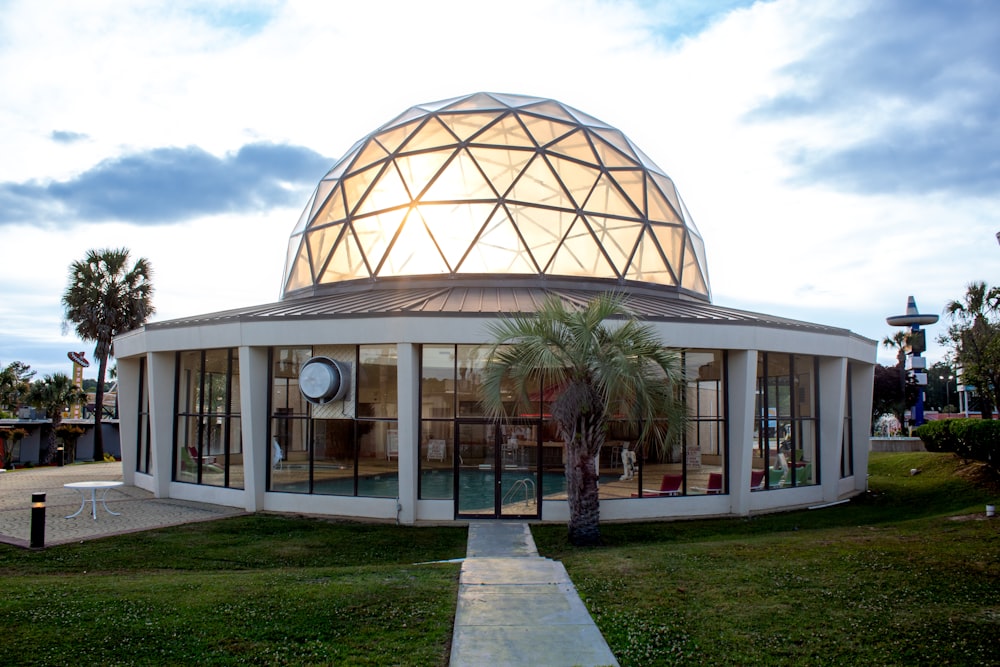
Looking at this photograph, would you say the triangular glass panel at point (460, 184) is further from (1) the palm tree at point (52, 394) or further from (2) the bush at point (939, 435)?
(1) the palm tree at point (52, 394)

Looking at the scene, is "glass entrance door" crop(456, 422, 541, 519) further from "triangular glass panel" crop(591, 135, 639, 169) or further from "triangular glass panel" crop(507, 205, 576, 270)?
"triangular glass panel" crop(591, 135, 639, 169)

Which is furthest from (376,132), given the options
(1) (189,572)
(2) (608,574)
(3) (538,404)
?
(2) (608,574)

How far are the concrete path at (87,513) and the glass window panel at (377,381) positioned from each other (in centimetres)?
426

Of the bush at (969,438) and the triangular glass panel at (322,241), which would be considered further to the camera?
the triangular glass panel at (322,241)

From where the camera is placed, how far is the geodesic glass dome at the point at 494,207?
22047 millimetres

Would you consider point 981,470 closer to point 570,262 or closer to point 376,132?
point 570,262

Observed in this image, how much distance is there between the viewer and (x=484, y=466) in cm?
1677

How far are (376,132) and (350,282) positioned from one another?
693cm

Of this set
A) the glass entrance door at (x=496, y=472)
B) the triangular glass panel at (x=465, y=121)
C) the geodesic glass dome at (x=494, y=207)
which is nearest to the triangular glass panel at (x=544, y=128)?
the geodesic glass dome at (x=494, y=207)

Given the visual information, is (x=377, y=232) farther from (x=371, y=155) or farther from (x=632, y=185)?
(x=632, y=185)

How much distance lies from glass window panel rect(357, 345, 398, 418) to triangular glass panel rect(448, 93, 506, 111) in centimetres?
1179

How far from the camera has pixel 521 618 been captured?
8664mm

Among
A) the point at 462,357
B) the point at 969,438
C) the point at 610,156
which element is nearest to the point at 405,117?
the point at 610,156

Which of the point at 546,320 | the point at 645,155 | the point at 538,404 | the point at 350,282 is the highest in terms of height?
the point at 645,155
